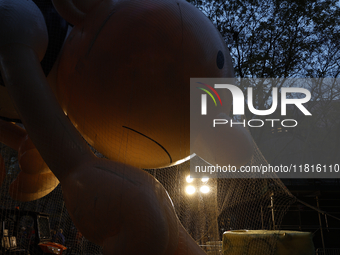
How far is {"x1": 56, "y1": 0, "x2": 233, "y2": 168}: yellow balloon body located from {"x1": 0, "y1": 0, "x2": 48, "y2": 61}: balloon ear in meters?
0.18

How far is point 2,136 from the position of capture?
3.40 meters

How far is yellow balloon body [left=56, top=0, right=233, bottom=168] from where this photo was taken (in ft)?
6.60

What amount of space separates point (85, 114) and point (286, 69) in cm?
907

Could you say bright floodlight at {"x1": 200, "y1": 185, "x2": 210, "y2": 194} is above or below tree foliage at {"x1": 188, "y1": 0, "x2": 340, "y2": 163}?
below

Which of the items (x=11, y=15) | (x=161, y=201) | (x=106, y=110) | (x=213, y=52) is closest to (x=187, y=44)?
(x=213, y=52)

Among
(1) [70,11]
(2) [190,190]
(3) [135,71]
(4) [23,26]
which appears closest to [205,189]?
(2) [190,190]

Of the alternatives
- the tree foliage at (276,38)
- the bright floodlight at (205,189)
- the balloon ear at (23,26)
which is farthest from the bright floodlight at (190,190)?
the balloon ear at (23,26)

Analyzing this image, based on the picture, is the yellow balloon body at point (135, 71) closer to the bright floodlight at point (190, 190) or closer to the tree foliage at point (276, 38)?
the bright floodlight at point (190, 190)

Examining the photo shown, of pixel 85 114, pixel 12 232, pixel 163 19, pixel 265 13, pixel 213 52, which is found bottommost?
pixel 12 232

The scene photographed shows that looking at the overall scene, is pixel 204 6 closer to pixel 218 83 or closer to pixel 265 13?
pixel 265 13

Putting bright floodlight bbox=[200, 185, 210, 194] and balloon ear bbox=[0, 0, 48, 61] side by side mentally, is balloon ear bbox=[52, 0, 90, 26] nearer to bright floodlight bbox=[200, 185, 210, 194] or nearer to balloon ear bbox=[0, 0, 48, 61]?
balloon ear bbox=[0, 0, 48, 61]

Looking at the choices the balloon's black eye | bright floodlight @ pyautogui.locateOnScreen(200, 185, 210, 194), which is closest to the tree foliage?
bright floodlight @ pyautogui.locateOnScreen(200, 185, 210, 194)

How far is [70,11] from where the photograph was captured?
84.7 inches

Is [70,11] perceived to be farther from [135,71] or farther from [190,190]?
[190,190]
